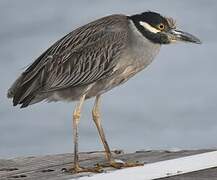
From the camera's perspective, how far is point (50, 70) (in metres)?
10.2

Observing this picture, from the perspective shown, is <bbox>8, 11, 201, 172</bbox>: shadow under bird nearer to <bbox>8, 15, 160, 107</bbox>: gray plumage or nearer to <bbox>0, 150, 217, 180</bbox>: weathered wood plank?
<bbox>8, 15, 160, 107</bbox>: gray plumage

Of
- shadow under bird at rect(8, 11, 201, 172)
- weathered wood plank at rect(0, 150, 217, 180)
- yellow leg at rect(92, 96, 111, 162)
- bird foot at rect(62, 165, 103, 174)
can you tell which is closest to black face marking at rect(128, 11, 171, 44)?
shadow under bird at rect(8, 11, 201, 172)

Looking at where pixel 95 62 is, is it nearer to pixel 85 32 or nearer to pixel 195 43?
pixel 85 32

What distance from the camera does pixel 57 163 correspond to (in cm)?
1087

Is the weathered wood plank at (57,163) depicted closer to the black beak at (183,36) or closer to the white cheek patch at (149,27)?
the black beak at (183,36)

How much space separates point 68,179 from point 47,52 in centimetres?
207

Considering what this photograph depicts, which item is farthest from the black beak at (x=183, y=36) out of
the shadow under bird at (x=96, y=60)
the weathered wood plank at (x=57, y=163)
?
the weathered wood plank at (x=57, y=163)

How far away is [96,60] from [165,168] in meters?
1.77

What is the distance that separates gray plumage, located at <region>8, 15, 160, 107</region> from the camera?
391 inches

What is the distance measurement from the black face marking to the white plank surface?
1.55m

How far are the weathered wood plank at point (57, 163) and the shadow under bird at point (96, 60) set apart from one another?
490mm

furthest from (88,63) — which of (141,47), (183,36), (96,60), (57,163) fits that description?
(57,163)

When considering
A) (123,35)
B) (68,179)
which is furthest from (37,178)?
(123,35)

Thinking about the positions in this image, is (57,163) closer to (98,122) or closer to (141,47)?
(98,122)
